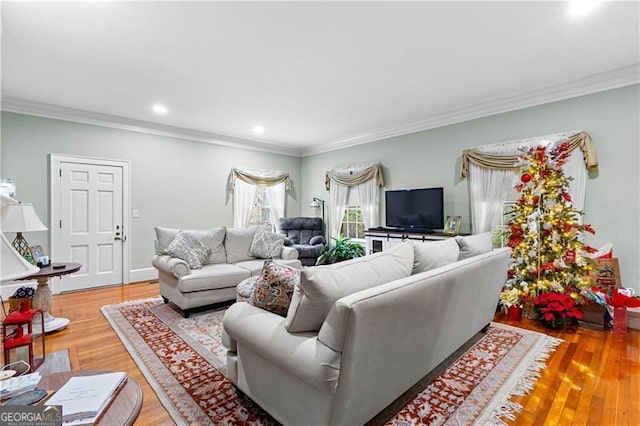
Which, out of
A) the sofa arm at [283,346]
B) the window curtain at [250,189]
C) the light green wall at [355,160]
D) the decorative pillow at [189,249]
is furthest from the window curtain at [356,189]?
the sofa arm at [283,346]

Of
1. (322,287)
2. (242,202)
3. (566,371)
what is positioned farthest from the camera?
(242,202)

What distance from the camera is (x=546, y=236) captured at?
3.45 meters

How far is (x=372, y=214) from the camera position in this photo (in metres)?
5.82

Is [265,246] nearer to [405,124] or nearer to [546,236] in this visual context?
[405,124]

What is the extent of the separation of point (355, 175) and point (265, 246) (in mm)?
2553

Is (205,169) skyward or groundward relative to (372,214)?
skyward

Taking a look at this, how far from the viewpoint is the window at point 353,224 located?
6.26 metres

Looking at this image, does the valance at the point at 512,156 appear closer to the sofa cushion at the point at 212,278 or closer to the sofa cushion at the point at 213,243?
the sofa cushion at the point at 212,278

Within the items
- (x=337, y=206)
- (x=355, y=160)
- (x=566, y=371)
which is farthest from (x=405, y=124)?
(x=566, y=371)

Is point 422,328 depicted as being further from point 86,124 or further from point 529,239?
point 86,124

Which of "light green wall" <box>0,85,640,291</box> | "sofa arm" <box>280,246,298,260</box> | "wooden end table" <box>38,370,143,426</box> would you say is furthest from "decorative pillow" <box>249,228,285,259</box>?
"wooden end table" <box>38,370,143,426</box>

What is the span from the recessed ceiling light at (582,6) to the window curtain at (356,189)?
3.48m

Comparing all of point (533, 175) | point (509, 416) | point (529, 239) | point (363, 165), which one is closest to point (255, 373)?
point (509, 416)

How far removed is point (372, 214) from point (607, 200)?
3256 mm
